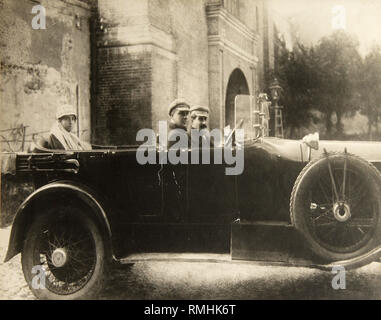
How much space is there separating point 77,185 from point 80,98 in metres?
3.29

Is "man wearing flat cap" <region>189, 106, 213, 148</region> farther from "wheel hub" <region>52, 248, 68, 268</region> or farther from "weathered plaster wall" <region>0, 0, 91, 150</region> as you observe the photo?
"weathered plaster wall" <region>0, 0, 91, 150</region>

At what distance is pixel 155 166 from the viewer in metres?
3.21

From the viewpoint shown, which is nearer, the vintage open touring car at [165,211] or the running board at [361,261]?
the running board at [361,261]

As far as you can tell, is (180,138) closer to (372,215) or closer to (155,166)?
(155,166)

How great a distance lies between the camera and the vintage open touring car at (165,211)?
3.11 m

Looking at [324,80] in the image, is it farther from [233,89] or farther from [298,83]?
[233,89]

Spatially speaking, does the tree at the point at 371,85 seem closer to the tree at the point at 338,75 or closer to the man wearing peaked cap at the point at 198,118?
the tree at the point at 338,75

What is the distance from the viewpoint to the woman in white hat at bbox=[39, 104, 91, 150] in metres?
3.71

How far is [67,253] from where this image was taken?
10.7 feet

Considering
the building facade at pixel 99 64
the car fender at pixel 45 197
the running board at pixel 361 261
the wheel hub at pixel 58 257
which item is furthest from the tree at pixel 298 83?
the wheel hub at pixel 58 257

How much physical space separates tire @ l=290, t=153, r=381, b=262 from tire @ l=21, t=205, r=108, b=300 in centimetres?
156

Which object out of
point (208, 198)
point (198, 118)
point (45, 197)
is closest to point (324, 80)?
point (198, 118)

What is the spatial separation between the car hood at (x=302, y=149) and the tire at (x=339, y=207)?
10.4 inches
